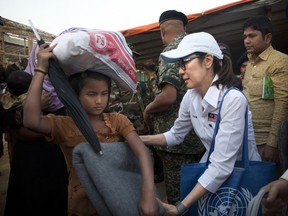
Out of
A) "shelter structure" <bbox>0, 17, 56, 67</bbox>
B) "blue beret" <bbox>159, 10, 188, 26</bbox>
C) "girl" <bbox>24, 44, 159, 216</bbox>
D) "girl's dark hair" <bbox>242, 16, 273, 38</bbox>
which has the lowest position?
"girl" <bbox>24, 44, 159, 216</bbox>

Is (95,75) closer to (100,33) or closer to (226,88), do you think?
(100,33)

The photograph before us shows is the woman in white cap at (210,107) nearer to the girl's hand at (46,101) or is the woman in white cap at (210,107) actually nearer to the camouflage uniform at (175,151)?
the camouflage uniform at (175,151)

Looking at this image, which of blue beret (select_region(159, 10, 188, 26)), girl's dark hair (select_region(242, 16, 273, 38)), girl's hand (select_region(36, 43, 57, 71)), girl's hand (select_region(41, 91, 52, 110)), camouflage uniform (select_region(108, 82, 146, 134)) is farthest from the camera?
camouflage uniform (select_region(108, 82, 146, 134))

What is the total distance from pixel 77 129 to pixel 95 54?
44 centimetres

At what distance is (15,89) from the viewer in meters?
2.52

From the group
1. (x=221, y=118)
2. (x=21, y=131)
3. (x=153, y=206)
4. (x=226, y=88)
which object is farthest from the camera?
(x=21, y=131)

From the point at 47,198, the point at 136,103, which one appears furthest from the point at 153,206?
the point at 136,103

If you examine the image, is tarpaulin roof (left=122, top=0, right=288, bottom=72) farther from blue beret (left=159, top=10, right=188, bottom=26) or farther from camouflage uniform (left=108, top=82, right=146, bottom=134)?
camouflage uniform (left=108, top=82, right=146, bottom=134)

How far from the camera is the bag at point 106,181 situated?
4.10 feet

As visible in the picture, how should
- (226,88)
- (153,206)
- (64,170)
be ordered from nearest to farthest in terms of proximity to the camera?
(153,206) < (226,88) < (64,170)

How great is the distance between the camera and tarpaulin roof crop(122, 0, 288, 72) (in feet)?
13.9

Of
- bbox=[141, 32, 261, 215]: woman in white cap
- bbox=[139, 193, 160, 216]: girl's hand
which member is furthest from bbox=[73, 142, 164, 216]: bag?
bbox=[141, 32, 261, 215]: woman in white cap

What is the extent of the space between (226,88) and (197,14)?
316 centimetres

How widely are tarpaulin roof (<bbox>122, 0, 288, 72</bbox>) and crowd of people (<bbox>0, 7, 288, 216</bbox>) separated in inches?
53.3
